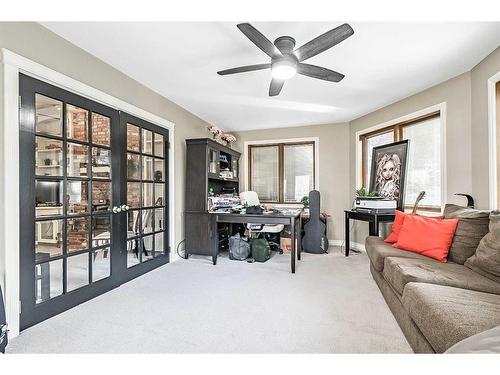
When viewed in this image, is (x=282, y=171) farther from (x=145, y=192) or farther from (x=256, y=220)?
(x=145, y=192)

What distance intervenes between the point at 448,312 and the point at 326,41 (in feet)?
5.90

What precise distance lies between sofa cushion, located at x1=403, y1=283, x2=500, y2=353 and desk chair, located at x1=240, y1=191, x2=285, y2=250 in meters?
2.53

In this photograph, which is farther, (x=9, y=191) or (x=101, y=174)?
(x=101, y=174)

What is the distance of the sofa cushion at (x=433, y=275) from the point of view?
1553mm

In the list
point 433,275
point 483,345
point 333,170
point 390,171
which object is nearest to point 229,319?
point 433,275

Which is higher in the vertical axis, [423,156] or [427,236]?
[423,156]

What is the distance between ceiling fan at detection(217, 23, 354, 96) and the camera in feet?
5.39

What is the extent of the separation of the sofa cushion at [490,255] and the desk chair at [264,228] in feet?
8.12

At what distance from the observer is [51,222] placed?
1.98m

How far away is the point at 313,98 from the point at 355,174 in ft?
5.71

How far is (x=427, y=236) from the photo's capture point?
7.13ft

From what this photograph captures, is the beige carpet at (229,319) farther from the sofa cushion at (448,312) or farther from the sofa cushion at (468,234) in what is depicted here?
the sofa cushion at (468,234)
